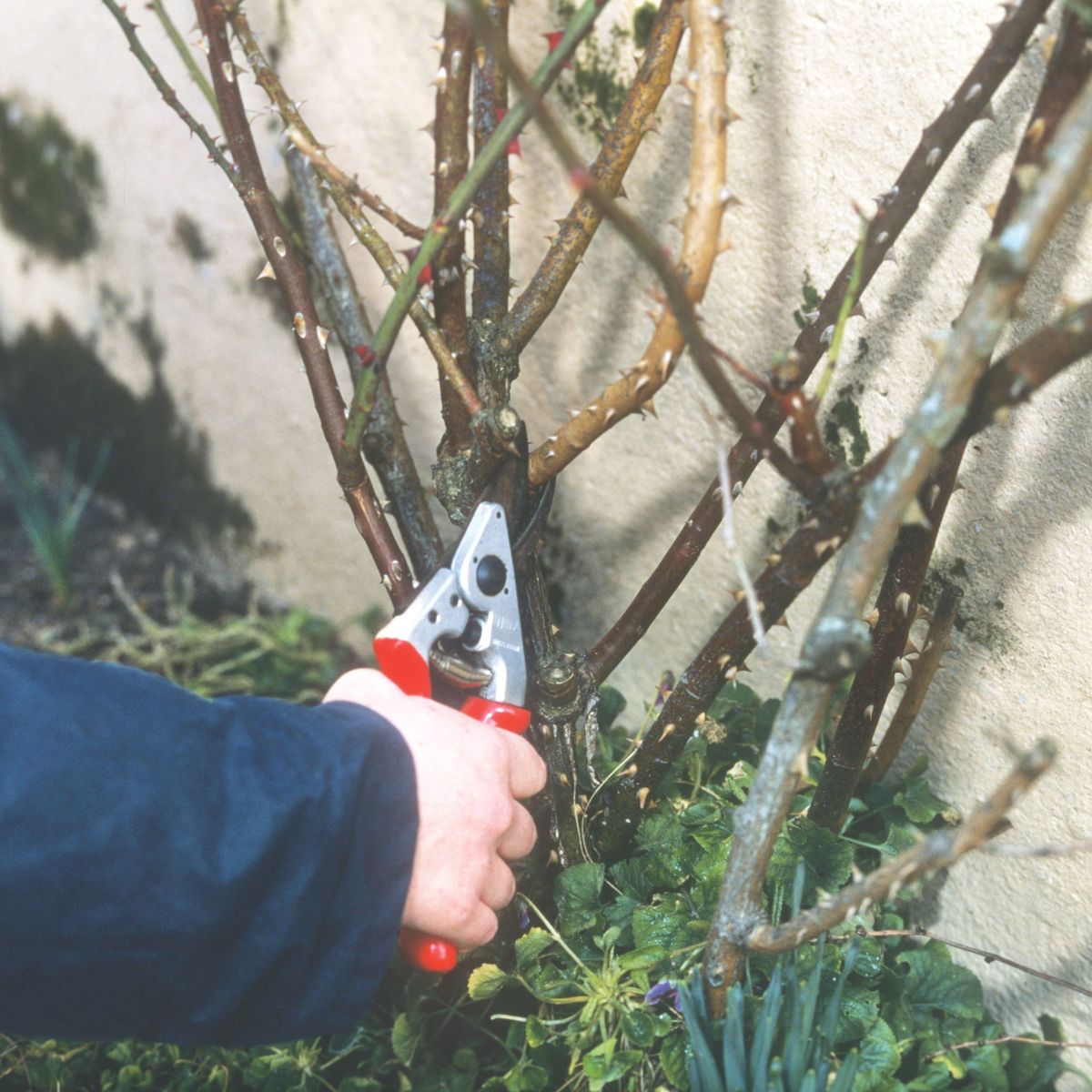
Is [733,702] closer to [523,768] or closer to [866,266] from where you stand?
[523,768]

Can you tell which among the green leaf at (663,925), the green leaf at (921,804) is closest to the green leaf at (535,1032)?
the green leaf at (663,925)

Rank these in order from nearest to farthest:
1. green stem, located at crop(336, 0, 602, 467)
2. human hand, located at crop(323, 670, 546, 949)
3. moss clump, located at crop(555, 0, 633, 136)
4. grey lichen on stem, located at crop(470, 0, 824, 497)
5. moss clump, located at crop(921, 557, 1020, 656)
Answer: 1. grey lichen on stem, located at crop(470, 0, 824, 497)
2. green stem, located at crop(336, 0, 602, 467)
3. human hand, located at crop(323, 670, 546, 949)
4. moss clump, located at crop(921, 557, 1020, 656)
5. moss clump, located at crop(555, 0, 633, 136)

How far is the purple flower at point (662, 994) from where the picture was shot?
1.01 meters

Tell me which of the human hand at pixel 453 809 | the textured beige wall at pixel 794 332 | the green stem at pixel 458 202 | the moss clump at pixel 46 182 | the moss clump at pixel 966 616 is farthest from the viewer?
the moss clump at pixel 46 182

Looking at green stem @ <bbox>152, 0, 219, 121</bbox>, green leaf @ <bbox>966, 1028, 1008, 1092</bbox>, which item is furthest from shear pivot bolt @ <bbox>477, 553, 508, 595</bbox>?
green leaf @ <bbox>966, 1028, 1008, 1092</bbox>

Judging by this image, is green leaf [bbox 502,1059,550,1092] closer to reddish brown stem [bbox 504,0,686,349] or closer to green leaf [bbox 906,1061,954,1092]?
green leaf [bbox 906,1061,954,1092]

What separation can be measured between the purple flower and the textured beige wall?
15.4 inches

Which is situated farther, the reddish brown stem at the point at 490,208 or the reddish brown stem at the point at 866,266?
the reddish brown stem at the point at 490,208

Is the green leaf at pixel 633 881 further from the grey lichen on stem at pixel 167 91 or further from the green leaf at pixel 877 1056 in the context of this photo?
the grey lichen on stem at pixel 167 91

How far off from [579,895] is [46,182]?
2.09m

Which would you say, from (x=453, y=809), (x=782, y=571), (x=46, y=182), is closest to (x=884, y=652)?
(x=782, y=571)

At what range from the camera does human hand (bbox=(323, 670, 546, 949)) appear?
35.7 inches

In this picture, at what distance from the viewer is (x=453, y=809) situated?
91cm

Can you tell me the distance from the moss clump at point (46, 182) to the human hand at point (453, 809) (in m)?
1.80
